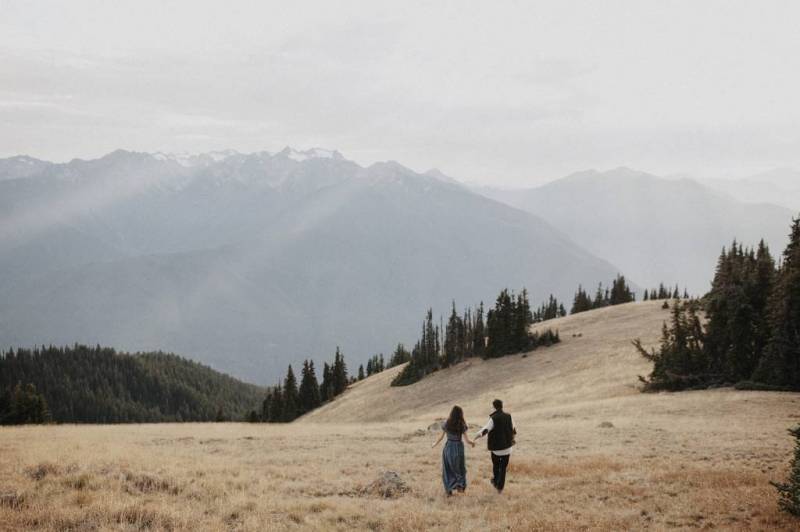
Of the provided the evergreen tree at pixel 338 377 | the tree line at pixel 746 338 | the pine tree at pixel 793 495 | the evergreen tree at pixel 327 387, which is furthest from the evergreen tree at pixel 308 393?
the pine tree at pixel 793 495

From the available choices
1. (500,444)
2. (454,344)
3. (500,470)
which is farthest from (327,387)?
(500,444)

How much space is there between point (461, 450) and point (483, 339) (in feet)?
290

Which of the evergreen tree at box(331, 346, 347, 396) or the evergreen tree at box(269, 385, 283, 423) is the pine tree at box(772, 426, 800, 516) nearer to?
the evergreen tree at box(269, 385, 283, 423)

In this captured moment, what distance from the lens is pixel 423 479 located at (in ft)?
61.6

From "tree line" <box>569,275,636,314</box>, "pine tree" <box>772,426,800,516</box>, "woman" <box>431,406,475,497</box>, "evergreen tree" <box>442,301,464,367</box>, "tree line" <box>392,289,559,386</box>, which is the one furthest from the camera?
"tree line" <box>569,275,636,314</box>

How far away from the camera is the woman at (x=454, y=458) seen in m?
16.2

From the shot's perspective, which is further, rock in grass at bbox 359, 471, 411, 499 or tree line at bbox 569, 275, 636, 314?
tree line at bbox 569, 275, 636, 314

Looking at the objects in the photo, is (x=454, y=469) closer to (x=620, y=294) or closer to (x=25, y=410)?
(x=25, y=410)

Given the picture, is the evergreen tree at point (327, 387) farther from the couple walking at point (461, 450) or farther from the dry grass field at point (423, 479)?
the couple walking at point (461, 450)

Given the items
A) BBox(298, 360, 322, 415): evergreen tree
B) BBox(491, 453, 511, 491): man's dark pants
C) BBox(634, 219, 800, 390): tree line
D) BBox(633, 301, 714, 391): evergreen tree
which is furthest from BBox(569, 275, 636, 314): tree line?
BBox(491, 453, 511, 491): man's dark pants

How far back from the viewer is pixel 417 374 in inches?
3878

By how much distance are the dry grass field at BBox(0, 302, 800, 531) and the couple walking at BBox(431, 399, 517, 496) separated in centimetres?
50

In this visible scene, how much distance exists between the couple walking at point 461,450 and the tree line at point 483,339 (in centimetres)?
7170

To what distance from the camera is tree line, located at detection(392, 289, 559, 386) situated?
9031 cm
